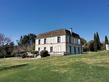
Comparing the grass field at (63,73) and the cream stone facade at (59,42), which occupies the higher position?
the cream stone facade at (59,42)

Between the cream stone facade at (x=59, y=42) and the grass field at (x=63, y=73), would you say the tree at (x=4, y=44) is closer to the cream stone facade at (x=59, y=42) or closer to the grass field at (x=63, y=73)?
the grass field at (x=63, y=73)

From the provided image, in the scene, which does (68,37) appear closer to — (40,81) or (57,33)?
(57,33)

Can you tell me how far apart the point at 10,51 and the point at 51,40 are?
1967 centimetres

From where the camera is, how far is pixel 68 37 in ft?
106

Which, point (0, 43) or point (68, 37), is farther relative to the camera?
point (68, 37)

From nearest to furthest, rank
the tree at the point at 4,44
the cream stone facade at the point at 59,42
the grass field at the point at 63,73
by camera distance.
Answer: the grass field at the point at 63,73, the tree at the point at 4,44, the cream stone facade at the point at 59,42

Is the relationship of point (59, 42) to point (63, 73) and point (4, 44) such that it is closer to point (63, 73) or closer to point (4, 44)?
point (4, 44)

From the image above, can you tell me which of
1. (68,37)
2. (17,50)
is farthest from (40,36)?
(17,50)

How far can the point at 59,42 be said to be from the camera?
32.5 m

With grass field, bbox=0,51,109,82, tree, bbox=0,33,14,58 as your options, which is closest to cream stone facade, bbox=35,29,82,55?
tree, bbox=0,33,14,58

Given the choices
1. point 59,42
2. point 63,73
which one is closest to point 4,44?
point 59,42

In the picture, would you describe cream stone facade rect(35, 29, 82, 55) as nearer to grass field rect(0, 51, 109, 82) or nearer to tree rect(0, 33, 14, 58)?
tree rect(0, 33, 14, 58)

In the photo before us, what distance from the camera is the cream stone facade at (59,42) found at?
3138 centimetres

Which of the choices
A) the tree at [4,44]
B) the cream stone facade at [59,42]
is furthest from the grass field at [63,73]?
the cream stone facade at [59,42]
